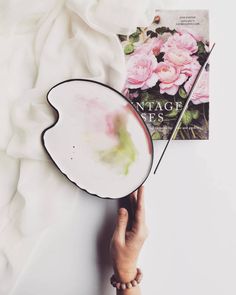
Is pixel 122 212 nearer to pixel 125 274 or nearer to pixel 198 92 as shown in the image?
pixel 125 274

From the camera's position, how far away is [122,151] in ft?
2.40

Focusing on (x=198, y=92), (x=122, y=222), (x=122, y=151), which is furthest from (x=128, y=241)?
(x=198, y=92)

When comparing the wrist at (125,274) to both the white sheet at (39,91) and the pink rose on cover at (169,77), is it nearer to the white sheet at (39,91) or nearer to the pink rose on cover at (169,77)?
the white sheet at (39,91)

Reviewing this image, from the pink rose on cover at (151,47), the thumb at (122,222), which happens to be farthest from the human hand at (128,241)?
the pink rose on cover at (151,47)

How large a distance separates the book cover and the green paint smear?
0.15 ft

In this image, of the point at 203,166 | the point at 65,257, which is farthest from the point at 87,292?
the point at 203,166

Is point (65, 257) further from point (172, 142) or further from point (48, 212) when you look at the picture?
point (172, 142)

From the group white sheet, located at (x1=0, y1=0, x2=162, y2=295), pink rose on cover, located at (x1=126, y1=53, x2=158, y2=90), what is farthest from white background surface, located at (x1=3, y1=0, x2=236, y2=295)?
pink rose on cover, located at (x1=126, y1=53, x2=158, y2=90)

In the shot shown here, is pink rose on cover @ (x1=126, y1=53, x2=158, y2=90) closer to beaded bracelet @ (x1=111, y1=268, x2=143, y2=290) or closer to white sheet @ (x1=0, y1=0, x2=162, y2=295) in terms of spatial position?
white sheet @ (x1=0, y1=0, x2=162, y2=295)

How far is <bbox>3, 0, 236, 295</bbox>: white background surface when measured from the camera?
2.49 ft

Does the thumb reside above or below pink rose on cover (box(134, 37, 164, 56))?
below

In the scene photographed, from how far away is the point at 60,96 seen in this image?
74cm

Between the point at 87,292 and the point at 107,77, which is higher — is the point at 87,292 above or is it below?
below

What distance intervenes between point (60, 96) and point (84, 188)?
0.16 meters
